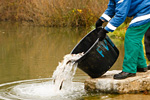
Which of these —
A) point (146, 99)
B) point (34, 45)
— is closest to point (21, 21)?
point (34, 45)

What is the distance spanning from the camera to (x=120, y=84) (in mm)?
5012

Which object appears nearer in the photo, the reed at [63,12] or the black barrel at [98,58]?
the black barrel at [98,58]

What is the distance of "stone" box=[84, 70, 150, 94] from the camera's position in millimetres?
5023

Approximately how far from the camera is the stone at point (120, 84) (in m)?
5.02

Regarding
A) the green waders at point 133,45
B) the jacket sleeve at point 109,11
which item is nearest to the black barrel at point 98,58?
the green waders at point 133,45

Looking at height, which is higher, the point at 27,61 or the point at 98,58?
the point at 27,61

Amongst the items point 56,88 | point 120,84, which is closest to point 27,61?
point 56,88

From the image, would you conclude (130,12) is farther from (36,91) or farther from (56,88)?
(36,91)

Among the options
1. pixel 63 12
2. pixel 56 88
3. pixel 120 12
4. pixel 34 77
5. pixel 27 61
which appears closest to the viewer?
pixel 120 12

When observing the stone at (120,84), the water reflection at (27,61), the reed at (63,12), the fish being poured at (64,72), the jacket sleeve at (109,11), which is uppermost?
the reed at (63,12)

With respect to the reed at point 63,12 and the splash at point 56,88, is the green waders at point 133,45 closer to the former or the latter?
the splash at point 56,88

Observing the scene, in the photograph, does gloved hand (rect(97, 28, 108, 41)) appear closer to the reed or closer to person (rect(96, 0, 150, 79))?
person (rect(96, 0, 150, 79))

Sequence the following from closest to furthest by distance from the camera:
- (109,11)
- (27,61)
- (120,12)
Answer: (120,12), (109,11), (27,61)

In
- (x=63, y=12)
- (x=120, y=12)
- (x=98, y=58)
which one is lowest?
(x=98, y=58)
